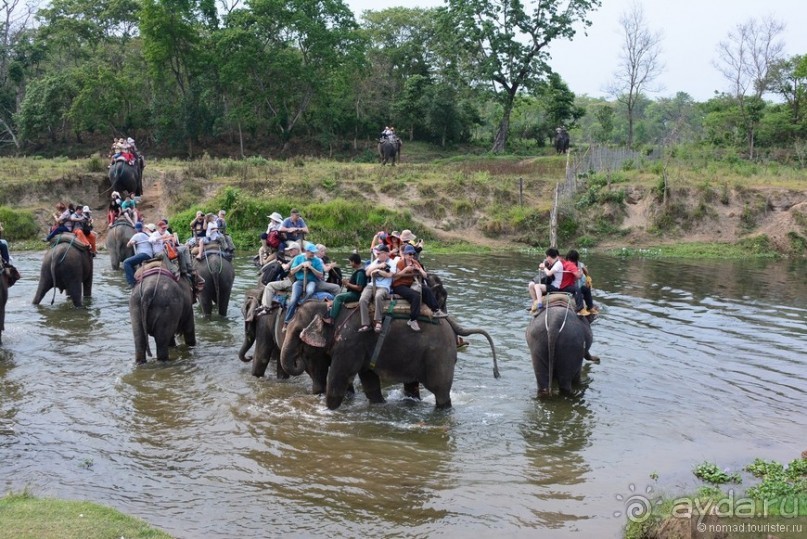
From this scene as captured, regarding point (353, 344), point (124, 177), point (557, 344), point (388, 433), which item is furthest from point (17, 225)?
point (557, 344)

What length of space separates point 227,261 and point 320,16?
119ft

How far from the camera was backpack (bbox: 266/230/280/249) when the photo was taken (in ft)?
45.1

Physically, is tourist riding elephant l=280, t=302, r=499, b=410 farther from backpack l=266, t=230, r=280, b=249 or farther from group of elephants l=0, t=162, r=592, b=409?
backpack l=266, t=230, r=280, b=249

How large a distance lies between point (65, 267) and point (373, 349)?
30.0 feet

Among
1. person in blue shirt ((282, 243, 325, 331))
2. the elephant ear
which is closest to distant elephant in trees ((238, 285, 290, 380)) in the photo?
person in blue shirt ((282, 243, 325, 331))

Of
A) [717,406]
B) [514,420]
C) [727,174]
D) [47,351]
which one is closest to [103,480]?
[514,420]

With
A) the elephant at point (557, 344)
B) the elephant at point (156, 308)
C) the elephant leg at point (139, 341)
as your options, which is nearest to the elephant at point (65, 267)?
the elephant at point (156, 308)

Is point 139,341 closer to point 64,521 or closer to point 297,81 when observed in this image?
point 64,521

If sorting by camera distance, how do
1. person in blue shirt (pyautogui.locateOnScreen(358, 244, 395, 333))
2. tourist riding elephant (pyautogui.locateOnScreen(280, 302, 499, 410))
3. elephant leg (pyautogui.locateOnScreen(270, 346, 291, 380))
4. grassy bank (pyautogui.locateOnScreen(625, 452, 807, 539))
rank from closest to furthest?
grassy bank (pyautogui.locateOnScreen(625, 452, 807, 539)) < person in blue shirt (pyautogui.locateOnScreen(358, 244, 395, 333)) < tourist riding elephant (pyautogui.locateOnScreen(280, 302, 499, 410)) < elephant leg (pyautogui.locateOnScreen(270, 346, 291, 380))

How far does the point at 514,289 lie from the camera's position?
773 inches

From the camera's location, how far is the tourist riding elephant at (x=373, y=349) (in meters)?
9.97

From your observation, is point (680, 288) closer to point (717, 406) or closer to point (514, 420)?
point (717, 406)

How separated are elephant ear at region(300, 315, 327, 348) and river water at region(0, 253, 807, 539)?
0.99 metres

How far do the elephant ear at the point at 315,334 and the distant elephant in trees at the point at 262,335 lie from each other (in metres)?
1.12
